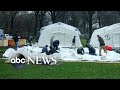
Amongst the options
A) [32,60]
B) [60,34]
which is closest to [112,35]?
[60,34]

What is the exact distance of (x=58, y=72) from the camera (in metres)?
11.2

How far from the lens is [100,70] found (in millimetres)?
11891

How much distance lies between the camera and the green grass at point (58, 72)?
10250mm

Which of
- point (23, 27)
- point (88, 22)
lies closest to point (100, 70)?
point (88, 22)

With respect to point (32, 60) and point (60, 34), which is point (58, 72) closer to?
point (32, 60)

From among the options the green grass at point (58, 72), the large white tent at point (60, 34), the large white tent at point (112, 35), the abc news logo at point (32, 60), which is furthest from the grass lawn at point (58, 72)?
the large white tent at point (60, 34)

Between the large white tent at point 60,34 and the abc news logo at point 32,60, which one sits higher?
the large white tent at point 60,34

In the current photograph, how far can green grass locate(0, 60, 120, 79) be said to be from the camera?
1025 centimetres

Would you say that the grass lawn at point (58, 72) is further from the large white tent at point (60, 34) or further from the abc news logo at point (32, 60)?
the large white tent at point (60, 34)

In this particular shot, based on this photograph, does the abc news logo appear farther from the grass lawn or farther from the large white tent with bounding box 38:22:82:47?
the large white tent with bounding box 38:22:82:47

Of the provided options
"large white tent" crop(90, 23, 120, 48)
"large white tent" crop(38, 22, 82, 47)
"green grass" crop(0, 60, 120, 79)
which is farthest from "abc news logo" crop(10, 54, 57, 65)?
"large white tent" crop(38, 22, 82, 47)

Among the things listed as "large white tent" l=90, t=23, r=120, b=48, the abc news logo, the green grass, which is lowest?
the green grass
